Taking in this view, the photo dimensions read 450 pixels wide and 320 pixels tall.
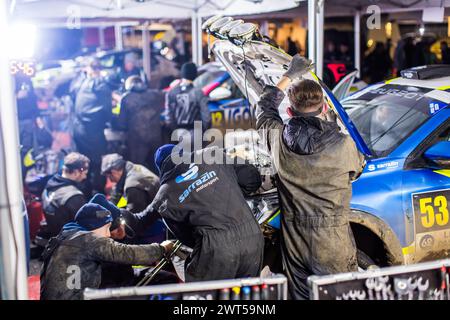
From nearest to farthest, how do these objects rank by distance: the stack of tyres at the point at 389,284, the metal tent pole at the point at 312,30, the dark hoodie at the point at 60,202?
the stack of tyres at the point at 389,284
the metal tent pole at the point at 312,30
the dark hoodie at the point at 60,202

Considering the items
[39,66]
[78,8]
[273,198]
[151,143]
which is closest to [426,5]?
[151,143]

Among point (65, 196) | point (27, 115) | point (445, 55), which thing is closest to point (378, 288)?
point (65, 196)

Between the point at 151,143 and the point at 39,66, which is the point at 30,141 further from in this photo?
the point at 39,66

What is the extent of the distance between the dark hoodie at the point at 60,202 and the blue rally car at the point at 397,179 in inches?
91.3

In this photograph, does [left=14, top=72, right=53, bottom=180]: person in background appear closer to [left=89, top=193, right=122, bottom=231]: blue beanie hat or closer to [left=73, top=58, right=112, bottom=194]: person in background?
[left=73, top=58, right=112, bottom=194]: person in background

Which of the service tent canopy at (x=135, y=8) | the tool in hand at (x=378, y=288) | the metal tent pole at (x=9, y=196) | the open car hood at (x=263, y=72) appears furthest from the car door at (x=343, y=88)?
the metal tent pole at (x=9, y=196)

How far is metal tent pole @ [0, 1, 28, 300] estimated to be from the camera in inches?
116

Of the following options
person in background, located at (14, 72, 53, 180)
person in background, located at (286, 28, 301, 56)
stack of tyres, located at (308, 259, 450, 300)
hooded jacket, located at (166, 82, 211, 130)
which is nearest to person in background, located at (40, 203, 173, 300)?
stack of tyres, located at (308, 259, 450, 300)

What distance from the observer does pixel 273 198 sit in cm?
450

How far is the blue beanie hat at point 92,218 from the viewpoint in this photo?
4.10 metres

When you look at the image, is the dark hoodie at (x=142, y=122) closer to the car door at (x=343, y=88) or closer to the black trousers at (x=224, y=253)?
the car door at (x=343, y=88)

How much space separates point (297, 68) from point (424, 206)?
1412mm

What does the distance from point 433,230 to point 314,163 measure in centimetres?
145

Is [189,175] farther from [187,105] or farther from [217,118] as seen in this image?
[217,118]
